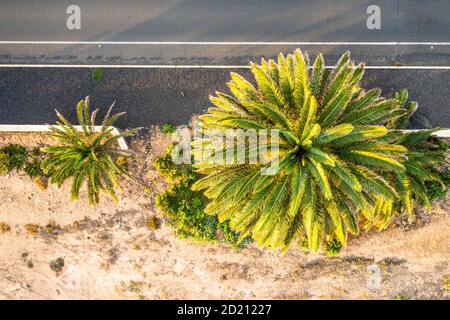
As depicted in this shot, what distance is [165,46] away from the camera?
20594 mm

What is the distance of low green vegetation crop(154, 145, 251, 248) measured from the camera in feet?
67.9

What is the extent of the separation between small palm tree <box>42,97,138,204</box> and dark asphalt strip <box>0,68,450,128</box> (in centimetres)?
180

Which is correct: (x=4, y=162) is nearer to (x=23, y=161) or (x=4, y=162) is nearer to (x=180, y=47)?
(x=23, y=161)

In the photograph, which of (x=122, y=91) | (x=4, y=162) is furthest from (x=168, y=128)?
A: (x=4, y=162)

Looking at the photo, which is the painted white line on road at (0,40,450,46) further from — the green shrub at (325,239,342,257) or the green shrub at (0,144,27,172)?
the green shrub at (325,239,342,257)

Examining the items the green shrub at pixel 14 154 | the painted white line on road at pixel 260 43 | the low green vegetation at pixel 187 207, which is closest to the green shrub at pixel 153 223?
the low green vegetation at pixel 187 207

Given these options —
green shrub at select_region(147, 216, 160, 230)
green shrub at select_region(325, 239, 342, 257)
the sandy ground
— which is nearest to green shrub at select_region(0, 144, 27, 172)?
the sandy ground

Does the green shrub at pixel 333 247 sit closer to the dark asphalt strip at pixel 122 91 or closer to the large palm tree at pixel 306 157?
the large palm tree at pixel 306 157

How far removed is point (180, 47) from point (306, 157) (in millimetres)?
10323

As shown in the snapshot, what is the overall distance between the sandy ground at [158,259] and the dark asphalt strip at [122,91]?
1.95 m

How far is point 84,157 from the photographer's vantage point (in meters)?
18.2

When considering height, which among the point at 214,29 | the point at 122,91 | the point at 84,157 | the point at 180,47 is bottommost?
the point at 84,157
